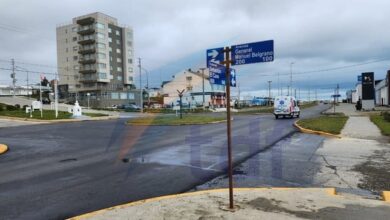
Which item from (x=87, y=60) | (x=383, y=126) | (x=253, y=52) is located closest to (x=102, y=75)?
(x=87, y=60)

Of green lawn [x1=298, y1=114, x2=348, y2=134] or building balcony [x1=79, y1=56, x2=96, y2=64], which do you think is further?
building balcony [x1=79, y1=56, x2=96, y2=64]

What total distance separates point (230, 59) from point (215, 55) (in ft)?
1.57

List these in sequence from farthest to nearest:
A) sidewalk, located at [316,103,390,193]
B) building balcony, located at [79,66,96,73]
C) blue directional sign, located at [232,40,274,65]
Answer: building balcony, located at [79,66,96,73]
sidewalk, located at [316,103,390,193]
blue directional sign, located at [232,40,274,65]

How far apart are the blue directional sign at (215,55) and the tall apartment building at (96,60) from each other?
295ft

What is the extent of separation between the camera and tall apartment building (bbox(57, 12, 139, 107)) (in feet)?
323

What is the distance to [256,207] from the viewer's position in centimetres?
602

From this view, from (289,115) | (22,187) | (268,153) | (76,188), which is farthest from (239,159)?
(289,115)

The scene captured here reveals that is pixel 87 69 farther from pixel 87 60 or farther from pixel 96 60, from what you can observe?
pixel 96 60

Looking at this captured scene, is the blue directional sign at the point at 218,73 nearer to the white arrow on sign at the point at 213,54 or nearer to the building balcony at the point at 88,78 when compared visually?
the white arrow on sign at the point at 213,54

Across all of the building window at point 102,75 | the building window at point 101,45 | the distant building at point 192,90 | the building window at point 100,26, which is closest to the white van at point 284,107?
the distant building at point 192,90

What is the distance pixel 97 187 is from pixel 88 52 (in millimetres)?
97680

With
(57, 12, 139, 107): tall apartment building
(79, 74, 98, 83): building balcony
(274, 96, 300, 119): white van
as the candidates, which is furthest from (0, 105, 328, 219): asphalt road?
(79, 74, 98, 83): building balcony

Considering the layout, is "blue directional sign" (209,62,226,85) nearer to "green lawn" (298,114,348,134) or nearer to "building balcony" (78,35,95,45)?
"green lawn" (298,114,348,134)

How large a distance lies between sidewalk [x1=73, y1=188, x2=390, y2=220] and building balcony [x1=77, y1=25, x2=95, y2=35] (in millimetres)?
97976
